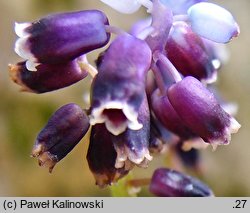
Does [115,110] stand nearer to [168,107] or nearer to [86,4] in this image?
[168,107]

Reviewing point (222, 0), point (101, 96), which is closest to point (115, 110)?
point (101, 96)

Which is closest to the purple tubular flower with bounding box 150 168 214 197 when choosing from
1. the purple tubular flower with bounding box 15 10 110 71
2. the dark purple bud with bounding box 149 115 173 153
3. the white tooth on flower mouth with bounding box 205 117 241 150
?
the dark purple bud with bounding box 149 115 173 153

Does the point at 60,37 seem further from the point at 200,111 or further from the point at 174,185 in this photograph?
the point at 174,185

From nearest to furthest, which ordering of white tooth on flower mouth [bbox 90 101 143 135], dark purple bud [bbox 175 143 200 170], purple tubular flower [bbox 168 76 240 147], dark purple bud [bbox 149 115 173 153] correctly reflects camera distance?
1. white tooth on flower mouth [bbox 90 101 143 135]
2. purple tubular flower [bbox 168 76 240 147]
3. dark purple bud [bbox 149 115 173 153]
4. dark purple bud [bbox 175 143 200 170]

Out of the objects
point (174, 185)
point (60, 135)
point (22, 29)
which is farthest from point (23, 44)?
point (174, 185)

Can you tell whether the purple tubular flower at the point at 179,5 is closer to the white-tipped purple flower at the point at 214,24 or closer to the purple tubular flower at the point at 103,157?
the white-tipped purple flower at the point at 214,24

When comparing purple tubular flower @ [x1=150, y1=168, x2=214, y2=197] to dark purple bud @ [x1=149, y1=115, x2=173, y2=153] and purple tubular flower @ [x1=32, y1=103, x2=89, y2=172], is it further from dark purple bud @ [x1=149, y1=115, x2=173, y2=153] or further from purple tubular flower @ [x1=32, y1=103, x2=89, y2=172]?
purple tubular flower @ [x1=32, y1=103, x2=89, y2=172]
